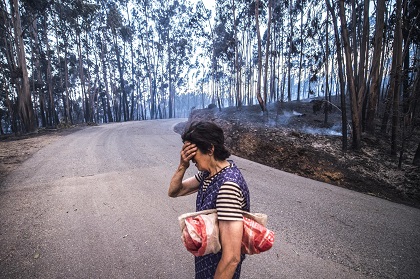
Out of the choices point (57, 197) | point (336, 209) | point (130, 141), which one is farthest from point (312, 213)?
point (130, 141)

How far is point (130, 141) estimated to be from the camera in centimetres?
937

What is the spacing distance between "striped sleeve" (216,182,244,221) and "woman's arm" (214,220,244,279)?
0.03m

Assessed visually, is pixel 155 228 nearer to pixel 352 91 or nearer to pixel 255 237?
pixel 255 237

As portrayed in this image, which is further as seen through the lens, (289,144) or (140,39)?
(140,39)

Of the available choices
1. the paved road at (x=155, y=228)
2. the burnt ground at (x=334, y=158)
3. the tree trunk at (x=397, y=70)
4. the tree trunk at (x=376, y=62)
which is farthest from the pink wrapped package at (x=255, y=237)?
the tree trunk at (x=376, y=62)

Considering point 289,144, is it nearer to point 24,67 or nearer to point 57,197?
point 57,197

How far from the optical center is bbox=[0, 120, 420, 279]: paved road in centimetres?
235

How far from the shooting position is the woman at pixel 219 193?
1.06 meters

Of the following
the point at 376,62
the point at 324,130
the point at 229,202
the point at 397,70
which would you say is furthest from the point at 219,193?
the point at 324,130

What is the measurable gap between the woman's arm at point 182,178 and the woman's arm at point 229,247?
47cm

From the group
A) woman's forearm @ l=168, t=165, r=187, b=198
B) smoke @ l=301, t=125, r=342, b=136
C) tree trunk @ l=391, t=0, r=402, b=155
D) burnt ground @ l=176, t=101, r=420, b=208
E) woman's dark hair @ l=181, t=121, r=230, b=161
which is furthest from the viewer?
smoke @ l=301, t=125, r=342, b=136

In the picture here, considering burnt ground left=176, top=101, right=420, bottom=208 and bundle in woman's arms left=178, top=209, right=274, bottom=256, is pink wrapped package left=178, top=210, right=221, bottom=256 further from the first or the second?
burnt ground left=176, top=101, right=420, bottom=208

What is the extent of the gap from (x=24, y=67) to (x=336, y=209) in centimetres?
1835

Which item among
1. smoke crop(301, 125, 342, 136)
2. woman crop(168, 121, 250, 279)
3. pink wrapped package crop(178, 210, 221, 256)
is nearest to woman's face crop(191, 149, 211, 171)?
woman crop(168, 121, 250, 279)
